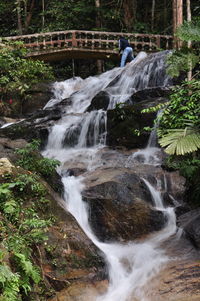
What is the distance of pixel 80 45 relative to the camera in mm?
19797

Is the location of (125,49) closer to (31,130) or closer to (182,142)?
(31,130)

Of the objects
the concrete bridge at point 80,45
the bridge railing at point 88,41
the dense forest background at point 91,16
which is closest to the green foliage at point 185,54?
the concrete bridge at point 80,45

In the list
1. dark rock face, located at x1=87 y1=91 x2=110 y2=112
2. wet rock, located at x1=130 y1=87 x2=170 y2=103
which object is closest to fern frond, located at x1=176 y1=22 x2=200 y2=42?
wet rock, located at x1=130 y1=87 x2=170 y2=103

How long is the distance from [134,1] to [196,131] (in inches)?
812

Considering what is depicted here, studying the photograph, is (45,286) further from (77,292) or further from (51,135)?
(51,135)

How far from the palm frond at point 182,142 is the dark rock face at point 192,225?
6.36ft

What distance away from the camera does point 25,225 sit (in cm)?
500

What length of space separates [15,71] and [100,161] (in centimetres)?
796

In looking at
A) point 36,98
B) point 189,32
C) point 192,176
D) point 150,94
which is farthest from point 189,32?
point 36,98

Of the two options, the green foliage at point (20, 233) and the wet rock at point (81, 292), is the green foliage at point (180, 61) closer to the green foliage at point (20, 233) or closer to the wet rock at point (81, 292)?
the green foliage at point (20, 233)

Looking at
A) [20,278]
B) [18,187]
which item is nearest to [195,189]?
[18,187]

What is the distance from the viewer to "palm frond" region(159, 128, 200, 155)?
462cm

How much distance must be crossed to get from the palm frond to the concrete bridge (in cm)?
1557

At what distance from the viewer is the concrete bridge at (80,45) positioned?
63.9 ft
